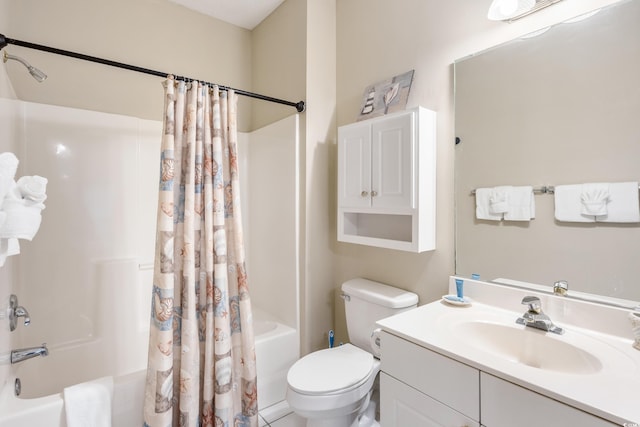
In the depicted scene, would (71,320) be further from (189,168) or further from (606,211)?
(606,211)

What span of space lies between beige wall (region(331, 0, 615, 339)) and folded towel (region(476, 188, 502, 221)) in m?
0.13

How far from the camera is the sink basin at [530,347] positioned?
100 cm

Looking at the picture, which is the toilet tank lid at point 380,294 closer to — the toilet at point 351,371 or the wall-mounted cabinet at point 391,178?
the toilet at point 351,371

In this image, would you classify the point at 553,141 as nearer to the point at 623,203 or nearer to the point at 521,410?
the point at 623,203

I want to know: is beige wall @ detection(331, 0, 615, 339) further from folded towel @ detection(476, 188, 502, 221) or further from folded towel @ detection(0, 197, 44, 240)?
folded towel @ detection(0, 197, 44, 240)

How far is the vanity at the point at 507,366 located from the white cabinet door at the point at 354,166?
71 centimetres

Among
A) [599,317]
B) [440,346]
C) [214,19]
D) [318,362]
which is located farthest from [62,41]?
[599,317]

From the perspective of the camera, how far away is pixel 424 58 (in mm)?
1676

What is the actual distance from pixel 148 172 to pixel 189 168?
0.86 m

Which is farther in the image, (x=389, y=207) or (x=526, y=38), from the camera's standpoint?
(x=389, y=207)

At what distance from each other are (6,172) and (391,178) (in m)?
1.44

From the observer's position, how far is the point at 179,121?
1.53 m

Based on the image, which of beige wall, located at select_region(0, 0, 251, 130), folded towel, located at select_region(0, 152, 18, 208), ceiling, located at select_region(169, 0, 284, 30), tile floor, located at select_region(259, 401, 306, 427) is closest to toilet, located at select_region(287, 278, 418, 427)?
tile floor, located at select_region(259, 401, 306, 427)

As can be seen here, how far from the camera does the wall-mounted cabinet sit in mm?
1541
